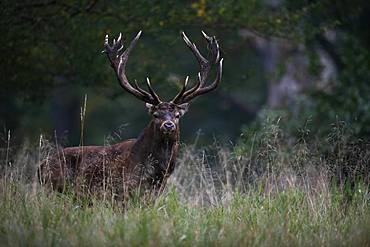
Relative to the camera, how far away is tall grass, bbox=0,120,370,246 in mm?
7824

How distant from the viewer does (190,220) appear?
8.52 m

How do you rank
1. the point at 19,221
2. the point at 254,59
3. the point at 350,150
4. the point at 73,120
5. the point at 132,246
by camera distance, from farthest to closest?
the point at 73,120, the point at 254,59, the point at 350,150, the point at 19,221, the point at 132,246

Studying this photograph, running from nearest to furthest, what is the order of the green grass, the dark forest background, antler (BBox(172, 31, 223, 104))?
the green grass, antler (BBox(172, 31, 223, 104)), the dark forest background

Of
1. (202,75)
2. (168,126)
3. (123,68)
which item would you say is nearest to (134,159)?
(168,126)

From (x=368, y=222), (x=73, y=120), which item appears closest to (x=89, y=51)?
(x=368, y=222)

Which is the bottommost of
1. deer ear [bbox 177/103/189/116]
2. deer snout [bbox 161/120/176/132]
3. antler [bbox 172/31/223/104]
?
deer snout [bbox 161/120/176/132]

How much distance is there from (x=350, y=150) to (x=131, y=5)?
16.5ft

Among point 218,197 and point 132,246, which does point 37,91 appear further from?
point 132,246

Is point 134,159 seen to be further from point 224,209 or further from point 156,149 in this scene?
point 224,209

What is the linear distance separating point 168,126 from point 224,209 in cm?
119

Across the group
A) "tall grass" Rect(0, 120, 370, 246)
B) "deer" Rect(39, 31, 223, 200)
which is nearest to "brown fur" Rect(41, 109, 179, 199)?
"deer" Rect(39, 31, 223, 200)

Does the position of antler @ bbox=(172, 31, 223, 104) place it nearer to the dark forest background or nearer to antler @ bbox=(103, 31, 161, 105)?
antler @ bbox=(103, 31, 161, 105)

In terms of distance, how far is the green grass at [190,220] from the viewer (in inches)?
305

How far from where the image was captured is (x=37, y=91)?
1430 cm
